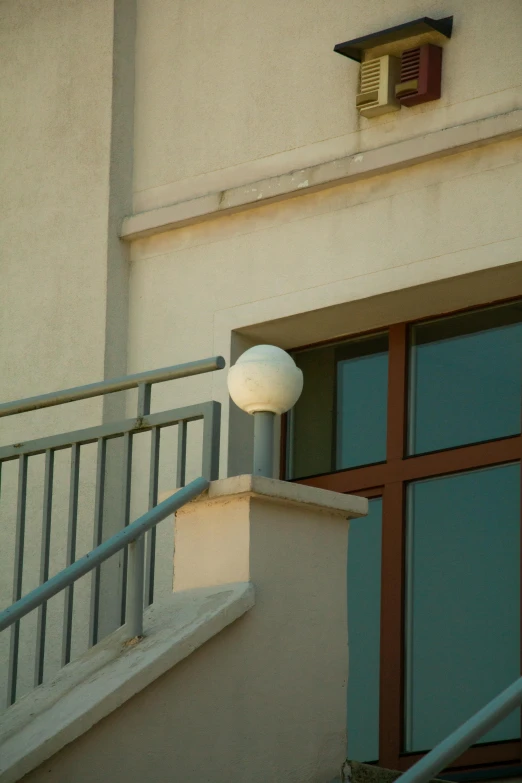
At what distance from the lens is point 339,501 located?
4.96 metres

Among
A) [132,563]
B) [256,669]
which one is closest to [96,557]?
[132,563]

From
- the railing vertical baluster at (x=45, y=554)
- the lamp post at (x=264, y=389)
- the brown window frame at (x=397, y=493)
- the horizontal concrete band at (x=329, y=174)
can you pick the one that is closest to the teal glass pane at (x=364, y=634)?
the brown window frame at (x=397, y=493)

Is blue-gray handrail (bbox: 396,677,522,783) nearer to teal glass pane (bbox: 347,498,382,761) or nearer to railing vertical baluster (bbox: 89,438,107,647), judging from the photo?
railing vertical baluster (bbox: 89,438,107,647)

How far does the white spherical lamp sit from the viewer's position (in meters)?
4.89

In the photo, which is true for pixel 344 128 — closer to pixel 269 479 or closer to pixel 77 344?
A: pixel 77 344

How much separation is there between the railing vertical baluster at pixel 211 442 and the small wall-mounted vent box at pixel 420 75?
232cm

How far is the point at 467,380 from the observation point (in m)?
6.95

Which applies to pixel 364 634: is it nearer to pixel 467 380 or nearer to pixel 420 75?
pixel 467 380

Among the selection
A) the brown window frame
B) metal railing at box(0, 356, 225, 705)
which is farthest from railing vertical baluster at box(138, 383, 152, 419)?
the brown window frame

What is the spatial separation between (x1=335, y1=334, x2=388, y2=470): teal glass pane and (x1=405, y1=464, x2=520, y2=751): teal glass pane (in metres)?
0.39

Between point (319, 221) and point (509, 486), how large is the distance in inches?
62.7

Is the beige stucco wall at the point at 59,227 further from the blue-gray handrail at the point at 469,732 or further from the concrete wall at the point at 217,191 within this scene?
the blue-gray handrail at the point at 469,732

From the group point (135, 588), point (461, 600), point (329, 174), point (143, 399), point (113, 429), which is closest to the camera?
point (135, 588)

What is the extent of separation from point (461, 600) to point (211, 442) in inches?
80.6
